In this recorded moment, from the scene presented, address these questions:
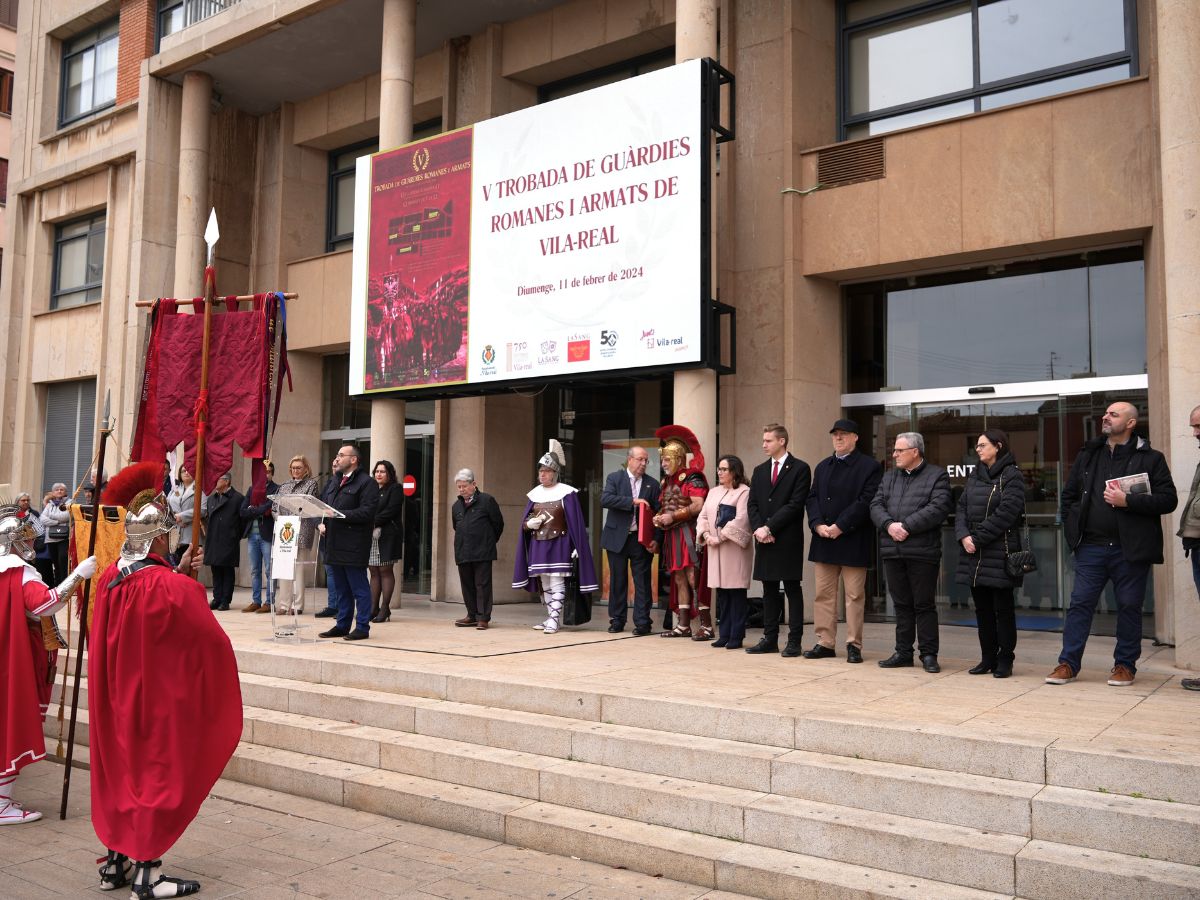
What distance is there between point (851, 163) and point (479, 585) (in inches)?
253

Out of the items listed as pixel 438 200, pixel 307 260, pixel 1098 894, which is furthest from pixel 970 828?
pixel 307 260

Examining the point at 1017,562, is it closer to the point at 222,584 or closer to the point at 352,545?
the point at 352,545

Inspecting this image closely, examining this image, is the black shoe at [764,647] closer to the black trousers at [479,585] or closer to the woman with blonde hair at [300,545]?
the black trousers at [479,585]

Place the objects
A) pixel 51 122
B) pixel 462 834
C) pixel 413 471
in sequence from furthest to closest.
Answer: pixel 51 122, pixel 413 471, pixel 462 834

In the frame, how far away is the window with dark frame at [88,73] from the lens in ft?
67.3

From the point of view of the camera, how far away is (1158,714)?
6.04m

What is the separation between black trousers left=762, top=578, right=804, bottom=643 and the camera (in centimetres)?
870

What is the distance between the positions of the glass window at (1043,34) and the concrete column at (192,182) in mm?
12821

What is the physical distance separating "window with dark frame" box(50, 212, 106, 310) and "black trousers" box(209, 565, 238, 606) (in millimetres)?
9221

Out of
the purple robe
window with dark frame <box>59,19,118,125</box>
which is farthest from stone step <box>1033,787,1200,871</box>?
window with dark frame <box>59,19,118,125</box>

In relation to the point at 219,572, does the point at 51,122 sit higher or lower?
higher

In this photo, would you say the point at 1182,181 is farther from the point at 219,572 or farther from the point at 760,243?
the point at 219,572

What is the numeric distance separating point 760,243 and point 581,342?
2.48m

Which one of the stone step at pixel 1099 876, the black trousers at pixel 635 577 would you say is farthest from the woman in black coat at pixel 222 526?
the stone step at pixel 1099 876
